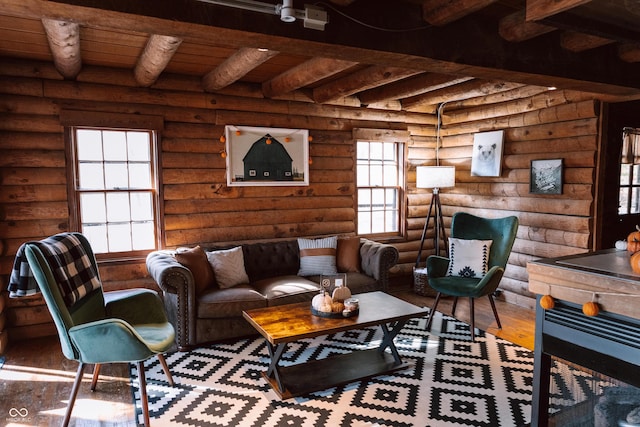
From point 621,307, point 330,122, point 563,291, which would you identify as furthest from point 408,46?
point 330,122

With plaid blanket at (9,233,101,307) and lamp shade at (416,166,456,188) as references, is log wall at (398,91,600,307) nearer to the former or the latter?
lamp shade at (416,166,456,188)

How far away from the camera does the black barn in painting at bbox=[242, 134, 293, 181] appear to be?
4.98 metres

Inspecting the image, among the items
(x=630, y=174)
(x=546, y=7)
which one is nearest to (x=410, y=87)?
(x=546, y=7)

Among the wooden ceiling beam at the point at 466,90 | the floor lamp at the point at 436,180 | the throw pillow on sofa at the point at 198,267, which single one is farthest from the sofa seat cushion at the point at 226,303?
the wooden ceiling beam at the point at 466,90

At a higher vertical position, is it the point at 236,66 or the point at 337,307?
the point at 236,66

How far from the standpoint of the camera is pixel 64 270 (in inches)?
108

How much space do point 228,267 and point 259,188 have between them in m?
1.15

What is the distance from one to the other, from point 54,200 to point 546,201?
5.09 meters

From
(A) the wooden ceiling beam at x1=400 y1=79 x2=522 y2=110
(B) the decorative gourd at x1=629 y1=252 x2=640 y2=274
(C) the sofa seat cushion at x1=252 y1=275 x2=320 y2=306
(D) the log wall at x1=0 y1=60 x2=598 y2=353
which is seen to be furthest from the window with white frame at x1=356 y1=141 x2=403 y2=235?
(B) the decorative gourd at x1=629 y1=252 x2=640 y2=274

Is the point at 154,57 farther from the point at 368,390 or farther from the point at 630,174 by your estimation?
the point at 630,174

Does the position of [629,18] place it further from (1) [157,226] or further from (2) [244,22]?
(1) [157,226]

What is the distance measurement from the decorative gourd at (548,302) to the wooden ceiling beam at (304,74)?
219cm

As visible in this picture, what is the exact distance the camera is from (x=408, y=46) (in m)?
2.67

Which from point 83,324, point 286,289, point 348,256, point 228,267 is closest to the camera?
point 83,324
